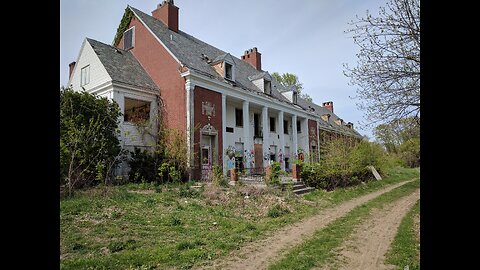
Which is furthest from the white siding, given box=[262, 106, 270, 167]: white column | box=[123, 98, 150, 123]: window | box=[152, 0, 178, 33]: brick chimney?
box=[262, 106, 270, 167]: white column

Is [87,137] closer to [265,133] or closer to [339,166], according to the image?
[339,166]

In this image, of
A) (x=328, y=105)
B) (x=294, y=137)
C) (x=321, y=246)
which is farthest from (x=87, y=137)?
(x=328, y=105)

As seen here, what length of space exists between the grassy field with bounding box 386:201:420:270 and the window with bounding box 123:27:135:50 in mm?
18700

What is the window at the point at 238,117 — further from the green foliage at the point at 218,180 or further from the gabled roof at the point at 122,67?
the green foliage at the point at 218,180

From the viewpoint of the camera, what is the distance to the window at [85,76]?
1761 cm

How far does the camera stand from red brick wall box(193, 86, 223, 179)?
1688 centimetres

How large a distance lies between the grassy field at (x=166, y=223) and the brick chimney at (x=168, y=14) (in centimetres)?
1322

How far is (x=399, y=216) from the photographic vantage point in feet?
29.1
